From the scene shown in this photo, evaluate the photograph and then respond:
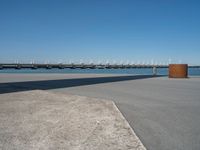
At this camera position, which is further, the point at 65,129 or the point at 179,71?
the point at 179,71

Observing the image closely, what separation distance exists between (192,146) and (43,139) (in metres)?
2.22

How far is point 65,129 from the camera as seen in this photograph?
3.68 meters

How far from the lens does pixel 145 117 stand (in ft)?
15.2

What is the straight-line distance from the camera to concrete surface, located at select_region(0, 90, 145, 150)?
3000mm

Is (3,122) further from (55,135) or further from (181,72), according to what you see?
→ (181,72)

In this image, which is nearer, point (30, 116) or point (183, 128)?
point (183, 128)

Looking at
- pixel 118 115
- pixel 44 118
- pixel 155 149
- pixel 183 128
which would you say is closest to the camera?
pixel 155 149

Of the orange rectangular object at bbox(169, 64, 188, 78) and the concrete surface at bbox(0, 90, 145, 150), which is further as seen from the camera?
the orange rectangular object at bbox(169, 64, 188, 78)

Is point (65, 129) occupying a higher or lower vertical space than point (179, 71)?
lower

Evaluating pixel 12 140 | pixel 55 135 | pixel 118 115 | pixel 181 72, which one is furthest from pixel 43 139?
pixel 181 72

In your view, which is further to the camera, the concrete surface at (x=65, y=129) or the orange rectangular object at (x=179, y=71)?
the orange rectangular object at (x=179, y=71)

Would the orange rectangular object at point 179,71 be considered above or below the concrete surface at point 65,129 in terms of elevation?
above

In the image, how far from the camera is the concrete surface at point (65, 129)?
9.84 feet

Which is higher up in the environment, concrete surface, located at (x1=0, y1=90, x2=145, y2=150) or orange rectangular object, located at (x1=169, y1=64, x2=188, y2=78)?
orange rectangular object, located at (x1=169, y1=64, x2=188, y2=78)
